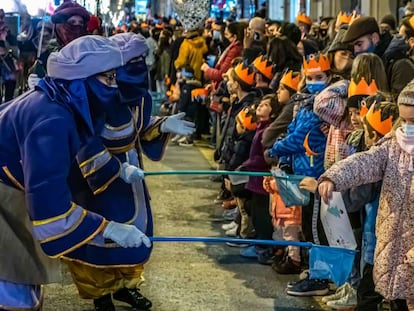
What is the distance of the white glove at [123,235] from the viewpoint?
3.63m

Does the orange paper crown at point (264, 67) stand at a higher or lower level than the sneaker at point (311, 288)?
higher

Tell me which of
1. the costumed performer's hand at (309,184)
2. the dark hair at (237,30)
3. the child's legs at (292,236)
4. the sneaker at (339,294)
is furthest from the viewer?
the dark hair at (237,30)

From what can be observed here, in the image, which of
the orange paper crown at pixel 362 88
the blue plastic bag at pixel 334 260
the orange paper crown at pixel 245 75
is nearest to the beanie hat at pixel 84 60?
the blue plastic bag at pixel 334 260

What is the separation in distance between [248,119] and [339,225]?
2.17 meters

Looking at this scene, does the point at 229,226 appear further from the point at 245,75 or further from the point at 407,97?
the point at 407,97

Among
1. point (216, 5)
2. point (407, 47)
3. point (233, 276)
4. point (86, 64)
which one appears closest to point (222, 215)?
point (233, 276)

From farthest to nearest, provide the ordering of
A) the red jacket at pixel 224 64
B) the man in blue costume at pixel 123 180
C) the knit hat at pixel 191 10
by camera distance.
→ the red jacket at pixel 224 64 < the knit hat at pixel 191 10 < the man in blue costume at pixel 123 180

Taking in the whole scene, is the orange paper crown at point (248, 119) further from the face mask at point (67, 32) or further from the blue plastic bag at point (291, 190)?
the blue plastic bag at point (291, 190)

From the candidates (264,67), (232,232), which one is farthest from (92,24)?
(232,232)

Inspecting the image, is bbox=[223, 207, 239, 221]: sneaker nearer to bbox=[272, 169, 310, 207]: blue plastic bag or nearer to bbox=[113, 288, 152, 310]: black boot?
bbox=[113, 288, 152, 310]: black boot

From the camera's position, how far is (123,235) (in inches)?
145

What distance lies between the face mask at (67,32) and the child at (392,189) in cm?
291

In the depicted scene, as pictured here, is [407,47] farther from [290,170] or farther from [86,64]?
[86,64]

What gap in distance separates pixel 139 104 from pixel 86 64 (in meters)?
1.55
